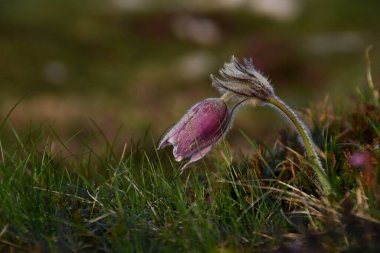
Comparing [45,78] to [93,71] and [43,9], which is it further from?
[43,9]

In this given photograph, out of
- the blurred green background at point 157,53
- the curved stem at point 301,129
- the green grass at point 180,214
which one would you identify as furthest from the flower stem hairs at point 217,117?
the blurred green background at point 157,53

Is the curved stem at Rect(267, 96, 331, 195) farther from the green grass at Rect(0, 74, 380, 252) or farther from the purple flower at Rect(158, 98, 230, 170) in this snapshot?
the purple flower at Rect(158, 98, 230, 170)

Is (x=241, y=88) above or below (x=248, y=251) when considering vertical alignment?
above

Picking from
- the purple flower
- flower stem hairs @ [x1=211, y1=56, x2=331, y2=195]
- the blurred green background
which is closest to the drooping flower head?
flower stem hairs @ [x1=211, y1=56, x2=331, y2=195]

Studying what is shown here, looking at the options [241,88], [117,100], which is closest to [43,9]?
[117,100]

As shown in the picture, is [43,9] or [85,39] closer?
[85,39]

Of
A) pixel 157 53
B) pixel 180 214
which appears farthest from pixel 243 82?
pixel 157 53

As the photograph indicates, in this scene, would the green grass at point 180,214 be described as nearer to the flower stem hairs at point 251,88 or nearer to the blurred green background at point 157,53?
the flower stem hairs at point 251,88
